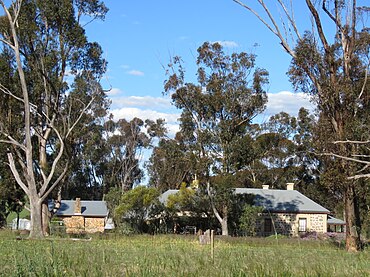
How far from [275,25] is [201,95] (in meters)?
17.3

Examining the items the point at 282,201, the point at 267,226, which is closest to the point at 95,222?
the point at 267,226

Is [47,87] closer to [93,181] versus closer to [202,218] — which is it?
[202,218]

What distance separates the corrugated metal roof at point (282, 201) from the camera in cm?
5083

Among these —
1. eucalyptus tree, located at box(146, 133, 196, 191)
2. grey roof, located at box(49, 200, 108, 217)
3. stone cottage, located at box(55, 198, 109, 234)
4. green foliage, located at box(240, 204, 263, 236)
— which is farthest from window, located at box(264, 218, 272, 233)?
grey roof, located at box(49, 200, 108, 217)

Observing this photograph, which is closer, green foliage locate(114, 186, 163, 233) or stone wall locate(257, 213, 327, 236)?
green foliage locate(114, 186, 163, 233)

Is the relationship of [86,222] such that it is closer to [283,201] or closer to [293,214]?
[283,201]

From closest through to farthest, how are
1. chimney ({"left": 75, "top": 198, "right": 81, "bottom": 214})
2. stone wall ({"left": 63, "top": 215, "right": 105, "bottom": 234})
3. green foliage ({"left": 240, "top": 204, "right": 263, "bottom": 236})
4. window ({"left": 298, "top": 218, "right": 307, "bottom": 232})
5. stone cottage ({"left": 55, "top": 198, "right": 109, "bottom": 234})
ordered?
green foliage ({"left": 240, "top": 204, "right": 263, "bottom": 236}) < window ({"left": 298, "top": 218, "right": 307, "bottom": 232}) < stone wall ({"left": 63, "top": 215, "right": 105, "bottom": 234}) < stone cottage ({"left": 55, "top": 198, "right": 109, "bottom": 234}) < chimney ({"left": 75, "top": 198, "right": 81, "bottom": 214})

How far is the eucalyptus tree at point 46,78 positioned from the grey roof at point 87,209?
1916 centimetres

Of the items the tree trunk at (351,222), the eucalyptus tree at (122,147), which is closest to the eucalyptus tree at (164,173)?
the eucalyptus tree at (122,147)

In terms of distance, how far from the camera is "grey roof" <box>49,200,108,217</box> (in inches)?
2251

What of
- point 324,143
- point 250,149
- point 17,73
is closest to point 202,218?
point 250,149

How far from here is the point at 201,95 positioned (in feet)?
143

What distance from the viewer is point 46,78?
116ft

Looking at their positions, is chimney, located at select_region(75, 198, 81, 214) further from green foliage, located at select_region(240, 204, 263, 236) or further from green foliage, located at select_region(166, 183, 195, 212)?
green foliage, located at select_region(240, 204, 263, 236)
